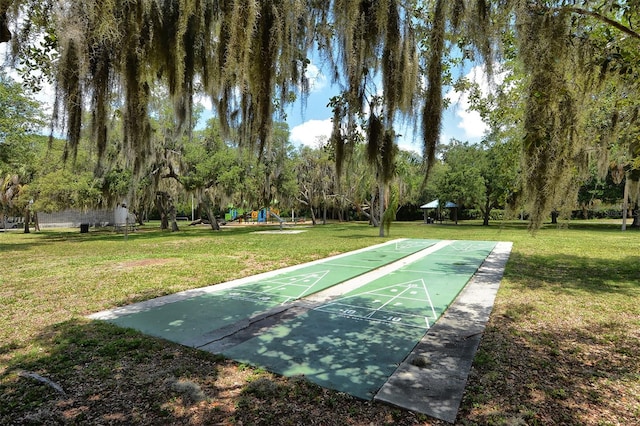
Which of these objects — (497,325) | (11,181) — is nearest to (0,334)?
(497,325)

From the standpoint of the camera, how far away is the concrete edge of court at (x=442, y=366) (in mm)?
2600

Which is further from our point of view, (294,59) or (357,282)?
(357,282)

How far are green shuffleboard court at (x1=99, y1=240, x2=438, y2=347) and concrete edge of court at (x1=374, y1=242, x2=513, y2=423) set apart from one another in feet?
7.15

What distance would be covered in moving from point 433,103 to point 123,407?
328 cm

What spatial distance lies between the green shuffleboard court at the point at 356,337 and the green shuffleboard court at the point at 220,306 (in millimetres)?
615

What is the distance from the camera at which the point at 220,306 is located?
5.18 meters

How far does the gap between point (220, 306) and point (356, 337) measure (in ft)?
7.47

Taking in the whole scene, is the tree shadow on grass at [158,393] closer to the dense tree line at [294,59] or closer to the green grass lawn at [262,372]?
the green grass lawn at [262,372]

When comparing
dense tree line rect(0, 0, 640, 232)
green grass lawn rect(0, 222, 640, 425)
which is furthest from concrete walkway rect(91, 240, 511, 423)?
dense tree line rect(0, 0, 640, 232)

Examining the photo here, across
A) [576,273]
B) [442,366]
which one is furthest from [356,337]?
[576,273]

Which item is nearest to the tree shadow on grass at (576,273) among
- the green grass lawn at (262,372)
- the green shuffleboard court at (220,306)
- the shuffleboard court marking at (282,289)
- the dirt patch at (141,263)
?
the green grass lawn at (262,372)

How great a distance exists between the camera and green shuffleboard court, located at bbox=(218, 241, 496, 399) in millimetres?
3090

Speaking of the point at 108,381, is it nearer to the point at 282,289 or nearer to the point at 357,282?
the point at 282,289

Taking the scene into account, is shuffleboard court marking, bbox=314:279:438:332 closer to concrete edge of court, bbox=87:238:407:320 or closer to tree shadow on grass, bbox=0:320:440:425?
tree shadow on grass, bbox=0:320:440:425
